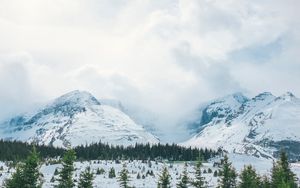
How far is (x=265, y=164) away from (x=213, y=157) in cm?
3149

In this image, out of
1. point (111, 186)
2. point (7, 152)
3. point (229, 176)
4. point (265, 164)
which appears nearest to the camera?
point (229, 176)

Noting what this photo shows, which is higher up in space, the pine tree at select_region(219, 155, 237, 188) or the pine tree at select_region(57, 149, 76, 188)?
the pine tree at select_region(219, 155, 237, 188)

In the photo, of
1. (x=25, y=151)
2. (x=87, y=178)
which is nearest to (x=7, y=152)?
(x=25, y=151)

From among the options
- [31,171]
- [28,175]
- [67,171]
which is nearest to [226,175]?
[67,171]

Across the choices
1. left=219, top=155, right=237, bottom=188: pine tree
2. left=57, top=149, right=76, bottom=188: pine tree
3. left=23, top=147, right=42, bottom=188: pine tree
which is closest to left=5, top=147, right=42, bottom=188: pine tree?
left=23, top=147, right=42, bottom=188: pine tree

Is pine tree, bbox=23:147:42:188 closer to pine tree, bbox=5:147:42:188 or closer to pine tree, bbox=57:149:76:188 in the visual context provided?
pine tree, bbox=5:147:42:188

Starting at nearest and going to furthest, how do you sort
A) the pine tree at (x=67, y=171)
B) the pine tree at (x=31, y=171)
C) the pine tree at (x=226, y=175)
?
Result: the pine tree at (x=31, y=171) < the pine tree at (x=67, y=171) < the pine tree at (x=226, y=175)

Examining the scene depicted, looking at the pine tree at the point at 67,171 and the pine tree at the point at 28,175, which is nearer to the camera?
the pine tree at the point at 28,175

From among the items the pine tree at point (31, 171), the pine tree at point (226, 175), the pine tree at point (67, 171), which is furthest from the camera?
the pine tree at point (226, 175)

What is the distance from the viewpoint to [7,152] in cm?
17875

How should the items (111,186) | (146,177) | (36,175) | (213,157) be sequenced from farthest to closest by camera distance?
1. (213,157)
2. (146,177)
3. (111,186)
4. (36,175)

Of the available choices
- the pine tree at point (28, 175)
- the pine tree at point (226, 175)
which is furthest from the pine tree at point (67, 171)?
the pine tree at point (226, 175)

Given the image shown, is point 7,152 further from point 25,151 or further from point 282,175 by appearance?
point 282,175

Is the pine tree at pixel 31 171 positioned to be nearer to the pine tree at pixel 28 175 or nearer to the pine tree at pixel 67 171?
the pine tree at pixel 28 175
